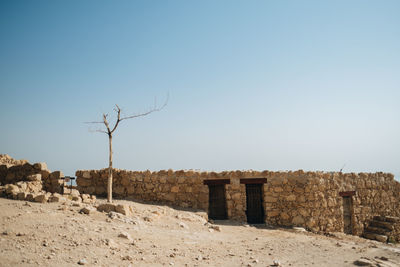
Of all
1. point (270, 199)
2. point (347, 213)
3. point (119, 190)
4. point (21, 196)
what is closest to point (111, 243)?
point (21, 196)

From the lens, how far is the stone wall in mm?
11906

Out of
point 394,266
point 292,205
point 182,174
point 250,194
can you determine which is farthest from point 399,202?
point 182,174

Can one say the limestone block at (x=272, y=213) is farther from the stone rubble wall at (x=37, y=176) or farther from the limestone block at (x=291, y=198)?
the stone rubble wall at (x=37, y=176)

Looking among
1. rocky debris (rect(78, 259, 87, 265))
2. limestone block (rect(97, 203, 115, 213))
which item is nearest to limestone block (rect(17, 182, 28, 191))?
limestone block (rect(97, 203, 115, 213))

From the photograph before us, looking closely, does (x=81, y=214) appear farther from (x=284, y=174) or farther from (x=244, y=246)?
(x=284, y=174)

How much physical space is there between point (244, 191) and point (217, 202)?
146cm

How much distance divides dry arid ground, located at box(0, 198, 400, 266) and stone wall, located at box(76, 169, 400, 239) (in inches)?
107

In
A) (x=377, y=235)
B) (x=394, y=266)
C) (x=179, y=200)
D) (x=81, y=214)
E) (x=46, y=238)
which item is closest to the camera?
(x=46, y=238)

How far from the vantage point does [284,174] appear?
12.3m

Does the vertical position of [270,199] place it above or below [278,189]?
below

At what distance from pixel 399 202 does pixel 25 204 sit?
18729 mm

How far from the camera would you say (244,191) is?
12094mm

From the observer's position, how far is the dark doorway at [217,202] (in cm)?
1255

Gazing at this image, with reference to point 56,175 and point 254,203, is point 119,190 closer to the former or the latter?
point 56,175
